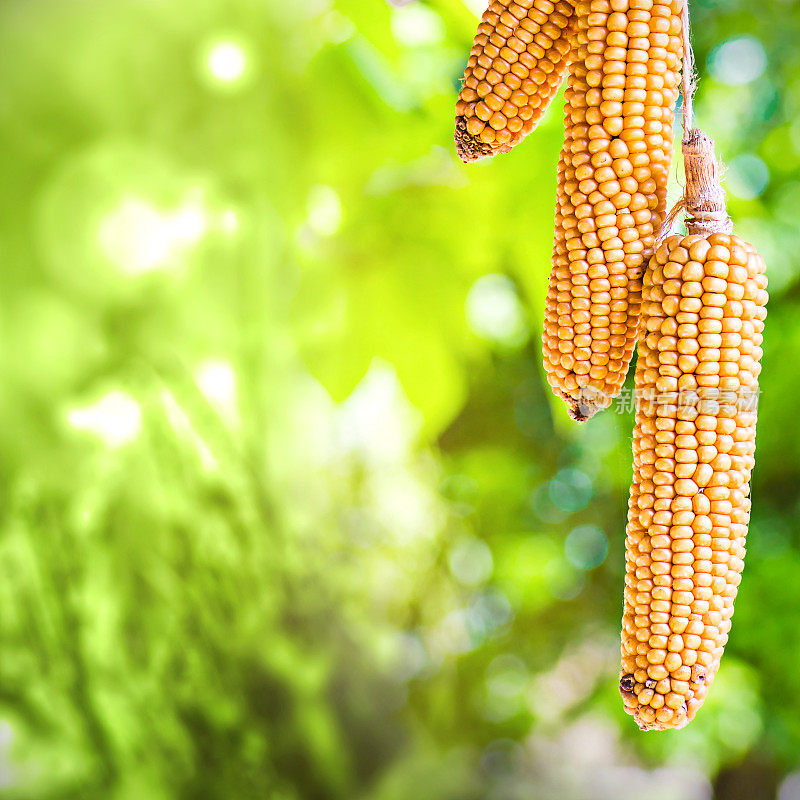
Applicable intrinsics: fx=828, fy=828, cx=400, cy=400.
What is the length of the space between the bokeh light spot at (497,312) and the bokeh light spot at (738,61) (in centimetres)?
42

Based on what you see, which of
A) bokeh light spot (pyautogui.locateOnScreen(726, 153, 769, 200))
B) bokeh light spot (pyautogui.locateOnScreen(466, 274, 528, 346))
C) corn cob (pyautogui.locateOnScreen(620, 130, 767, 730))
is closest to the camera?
corn cob (pyautogui.locateOnScreen(620, 130, 767, 730))

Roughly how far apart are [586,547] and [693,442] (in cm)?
97

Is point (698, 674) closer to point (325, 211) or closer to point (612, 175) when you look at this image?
point (612, 175)

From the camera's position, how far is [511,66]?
1.29 ft

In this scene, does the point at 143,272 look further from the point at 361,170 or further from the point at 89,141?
the point at 361,170

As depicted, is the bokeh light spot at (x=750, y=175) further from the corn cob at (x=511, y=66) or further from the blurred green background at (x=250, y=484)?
the corn cob at (x=511, y=66)

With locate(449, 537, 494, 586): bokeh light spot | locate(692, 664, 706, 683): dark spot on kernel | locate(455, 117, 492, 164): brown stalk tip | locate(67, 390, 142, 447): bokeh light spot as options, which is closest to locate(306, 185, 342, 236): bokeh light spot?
locate(67, 390, 142, 447): bokeh light spot

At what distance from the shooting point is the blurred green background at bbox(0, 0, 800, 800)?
4.29 feet

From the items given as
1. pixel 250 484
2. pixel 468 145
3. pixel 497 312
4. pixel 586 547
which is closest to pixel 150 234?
pixel 250 484

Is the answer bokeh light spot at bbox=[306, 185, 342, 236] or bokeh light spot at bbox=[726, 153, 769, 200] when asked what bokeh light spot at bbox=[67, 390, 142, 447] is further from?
bokeh light spot at bbox=[726, 153, 769, 200]

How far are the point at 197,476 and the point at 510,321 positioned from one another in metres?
0.56

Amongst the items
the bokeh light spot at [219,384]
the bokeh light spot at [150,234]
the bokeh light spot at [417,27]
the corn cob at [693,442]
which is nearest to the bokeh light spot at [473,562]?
the bokeh light spot at [219,384]

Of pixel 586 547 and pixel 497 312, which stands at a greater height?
pixel 497 312

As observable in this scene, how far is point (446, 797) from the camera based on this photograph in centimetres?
134
